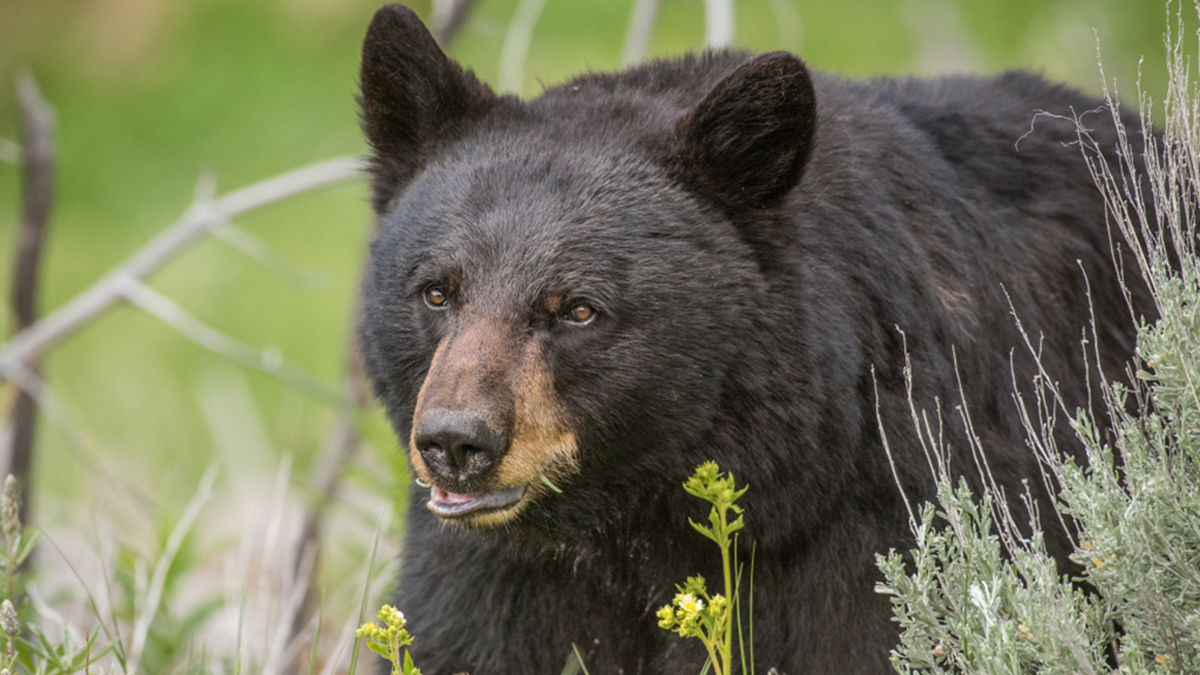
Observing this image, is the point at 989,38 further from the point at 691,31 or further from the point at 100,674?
the point at 100,674

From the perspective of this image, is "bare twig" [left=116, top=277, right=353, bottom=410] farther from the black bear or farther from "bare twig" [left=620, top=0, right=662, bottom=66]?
"bare twig" [left=620, top=0, right=662, bottom=66]

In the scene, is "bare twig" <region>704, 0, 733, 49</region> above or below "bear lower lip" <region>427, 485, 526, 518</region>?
above

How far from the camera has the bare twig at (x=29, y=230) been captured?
5.19 m

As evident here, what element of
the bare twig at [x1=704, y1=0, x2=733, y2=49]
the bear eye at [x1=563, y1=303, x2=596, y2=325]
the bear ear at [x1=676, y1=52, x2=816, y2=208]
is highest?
the bare twig at [x1=704, y1=0, x2=733, y2=49]

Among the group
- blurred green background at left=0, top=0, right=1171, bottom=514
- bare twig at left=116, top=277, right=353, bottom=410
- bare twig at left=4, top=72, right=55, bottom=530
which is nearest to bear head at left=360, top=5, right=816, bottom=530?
bare twig at left=116, top=277, right=353, bottom=410

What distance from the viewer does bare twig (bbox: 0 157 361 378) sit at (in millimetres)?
4938

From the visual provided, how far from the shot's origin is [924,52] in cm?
1098

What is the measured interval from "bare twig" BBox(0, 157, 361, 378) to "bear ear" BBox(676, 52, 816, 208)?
7.19 ft

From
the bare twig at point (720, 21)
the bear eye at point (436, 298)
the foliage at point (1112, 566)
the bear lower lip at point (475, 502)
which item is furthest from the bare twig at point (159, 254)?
the foliage at point (1112, 566)

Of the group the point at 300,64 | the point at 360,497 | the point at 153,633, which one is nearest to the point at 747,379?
the point at 153,633

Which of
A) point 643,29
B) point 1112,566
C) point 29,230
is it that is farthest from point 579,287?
point 29,230

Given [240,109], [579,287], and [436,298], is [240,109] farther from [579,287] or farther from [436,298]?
[579,287]

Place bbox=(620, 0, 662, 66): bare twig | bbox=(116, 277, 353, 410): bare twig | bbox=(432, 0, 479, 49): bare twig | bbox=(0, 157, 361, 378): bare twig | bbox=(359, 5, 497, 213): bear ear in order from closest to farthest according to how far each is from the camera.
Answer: bbox=(359, 5, 497, 213): bear ear
bbox=(116, 277, 353, 410): bare twig
bbox=(0, 157, 361, 378): bare twig
bbox=(432, 0, 479, 49): bare twig
bbox=(620, 0, 662, 66): bare twig

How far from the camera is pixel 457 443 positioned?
8.50 feet
